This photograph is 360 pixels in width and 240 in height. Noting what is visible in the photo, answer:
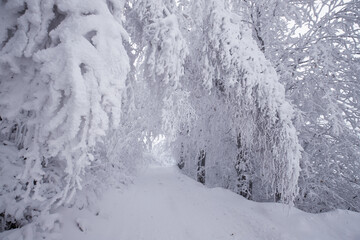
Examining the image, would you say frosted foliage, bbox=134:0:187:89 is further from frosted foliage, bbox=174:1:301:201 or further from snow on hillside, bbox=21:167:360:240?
snow on hillside, bbox=21:167:360:240

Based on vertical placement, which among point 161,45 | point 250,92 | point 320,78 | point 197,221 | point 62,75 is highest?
point 320,78

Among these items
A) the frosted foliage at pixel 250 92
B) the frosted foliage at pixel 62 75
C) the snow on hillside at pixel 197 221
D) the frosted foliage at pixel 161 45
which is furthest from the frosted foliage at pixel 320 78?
the frosted foliage at pixel 62 75

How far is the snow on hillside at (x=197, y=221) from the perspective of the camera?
453cm

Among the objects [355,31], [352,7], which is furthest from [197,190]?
[352,7]

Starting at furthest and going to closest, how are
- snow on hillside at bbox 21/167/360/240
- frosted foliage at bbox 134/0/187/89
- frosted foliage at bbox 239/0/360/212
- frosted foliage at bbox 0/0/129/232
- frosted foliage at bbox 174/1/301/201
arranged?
frosted foliage at bbox 239/0/360/212 → snow on hillside at bbox 21/167/360/240 → frosted foliage at bbox 174/1/301/201 → frosted foliage at bbox 134/0/187/89 → frosted foliage at bbox 0/0/129/232

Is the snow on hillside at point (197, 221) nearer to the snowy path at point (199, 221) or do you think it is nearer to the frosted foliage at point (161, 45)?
the snowy path at point (199, 221)

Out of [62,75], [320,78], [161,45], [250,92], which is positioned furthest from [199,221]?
[320,78]

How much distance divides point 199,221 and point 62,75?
5.28 m

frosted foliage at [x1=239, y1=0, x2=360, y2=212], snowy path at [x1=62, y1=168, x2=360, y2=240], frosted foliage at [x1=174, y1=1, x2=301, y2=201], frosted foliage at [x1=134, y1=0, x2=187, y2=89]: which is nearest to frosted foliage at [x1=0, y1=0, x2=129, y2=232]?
frosted foliage at [x1=134, y1=0, x2=187, y2=89]

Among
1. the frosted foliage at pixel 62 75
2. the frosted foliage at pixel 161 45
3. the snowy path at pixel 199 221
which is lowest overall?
the snowy path at pixel 199 221

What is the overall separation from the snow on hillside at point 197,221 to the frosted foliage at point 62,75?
3223mm

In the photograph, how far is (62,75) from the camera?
1.42 metres

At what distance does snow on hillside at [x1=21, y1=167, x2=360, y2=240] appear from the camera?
4.53 m

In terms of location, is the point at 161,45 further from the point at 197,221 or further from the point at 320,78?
the point at 320,78
